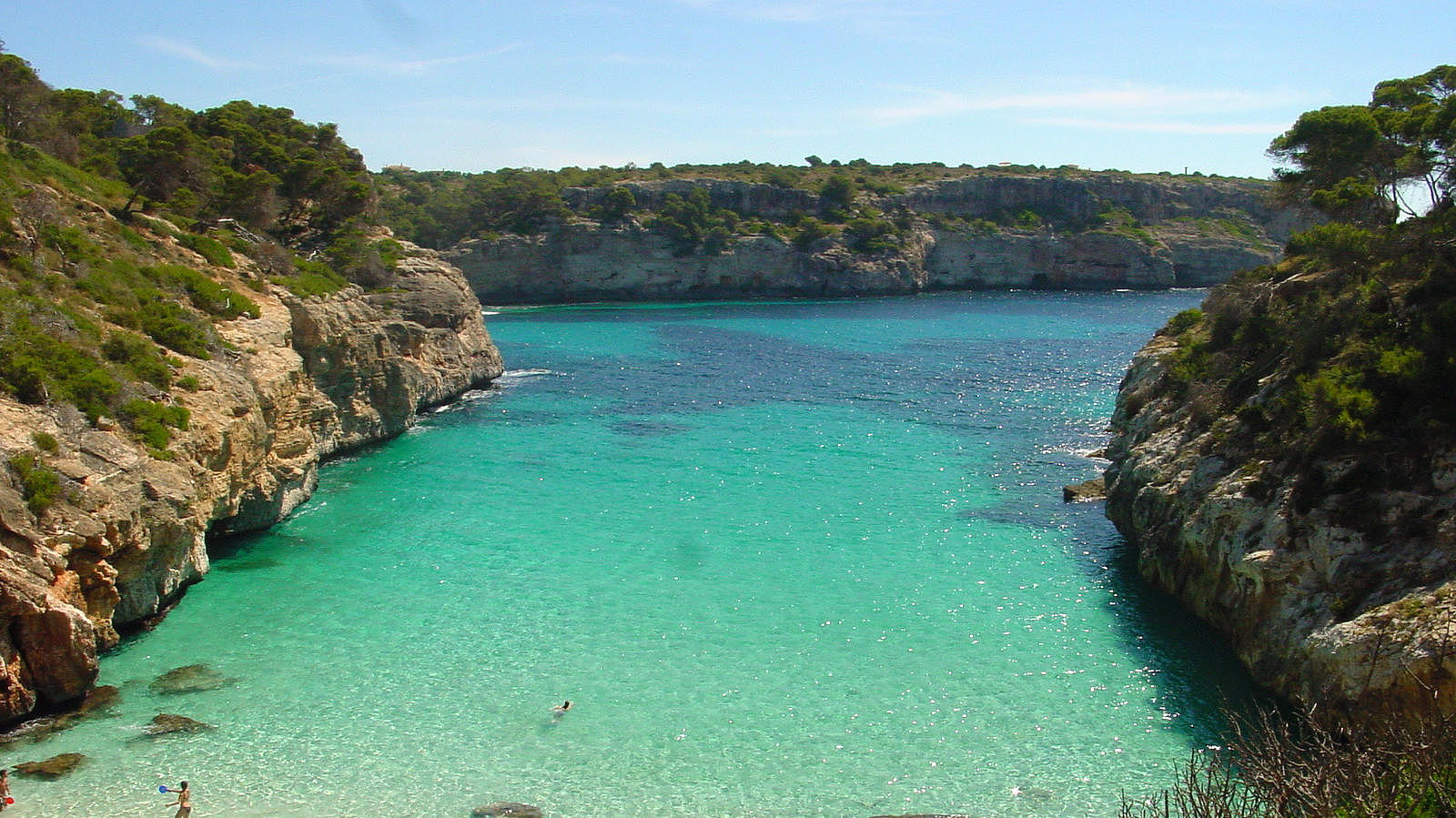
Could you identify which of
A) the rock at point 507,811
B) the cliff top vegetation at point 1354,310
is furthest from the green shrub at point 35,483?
the cliff top vegetation at point 1354,310

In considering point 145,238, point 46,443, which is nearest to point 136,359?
point 46,443

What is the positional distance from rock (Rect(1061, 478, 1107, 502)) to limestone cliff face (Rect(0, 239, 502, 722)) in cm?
2147

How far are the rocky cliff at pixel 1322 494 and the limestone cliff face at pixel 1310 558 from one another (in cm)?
3

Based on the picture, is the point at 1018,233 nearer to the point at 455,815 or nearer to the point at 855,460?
the point at 855,460

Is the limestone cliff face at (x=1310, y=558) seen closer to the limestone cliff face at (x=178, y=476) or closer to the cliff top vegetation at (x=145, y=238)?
the limestone cliff face at (x=178, y=476)

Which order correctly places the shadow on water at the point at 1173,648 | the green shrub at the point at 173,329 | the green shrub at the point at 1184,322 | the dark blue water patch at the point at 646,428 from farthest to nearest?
the dark blue water patch at the point at 646,428 < the green shrub at the point at 1184,322 < the green shrub at the point at 173,329 < the shadow on water at the point at 1173,648

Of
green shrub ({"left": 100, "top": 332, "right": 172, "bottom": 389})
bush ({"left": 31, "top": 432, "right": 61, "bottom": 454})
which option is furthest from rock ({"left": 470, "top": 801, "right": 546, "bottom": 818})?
green shrub ({"left": 100, "top": 332, "right": 172, "bottom": 389})

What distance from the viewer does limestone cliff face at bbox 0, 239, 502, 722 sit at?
51.3 ft

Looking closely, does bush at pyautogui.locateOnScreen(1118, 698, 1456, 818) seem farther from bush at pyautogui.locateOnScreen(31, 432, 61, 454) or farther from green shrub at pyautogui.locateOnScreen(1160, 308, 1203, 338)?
green shrub at pyautogui.locateOnScreen(1160, 308, 1203, 338)

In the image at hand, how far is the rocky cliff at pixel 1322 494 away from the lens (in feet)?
45.9

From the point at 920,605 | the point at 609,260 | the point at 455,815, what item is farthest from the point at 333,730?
the point at 609,260


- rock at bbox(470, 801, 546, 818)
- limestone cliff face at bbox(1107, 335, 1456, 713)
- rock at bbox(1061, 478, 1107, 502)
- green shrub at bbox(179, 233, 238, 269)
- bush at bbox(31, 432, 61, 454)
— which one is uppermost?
green shrub at bbox(179, 233, 238, 269)

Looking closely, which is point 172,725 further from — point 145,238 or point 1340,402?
point 1340,402

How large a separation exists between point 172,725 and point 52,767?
1.69m
